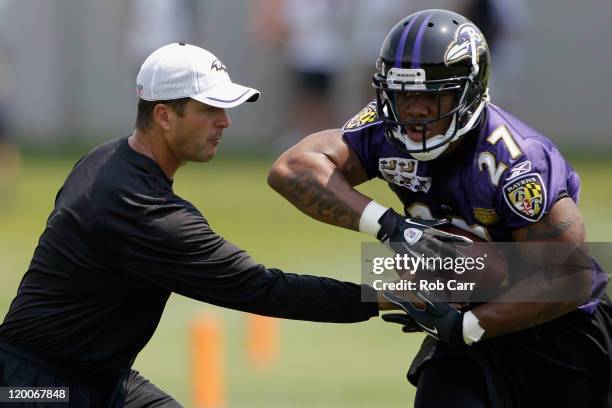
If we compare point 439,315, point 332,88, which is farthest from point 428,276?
point 332,88

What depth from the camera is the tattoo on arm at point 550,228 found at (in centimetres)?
566

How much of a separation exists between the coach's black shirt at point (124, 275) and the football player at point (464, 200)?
1.26 feet

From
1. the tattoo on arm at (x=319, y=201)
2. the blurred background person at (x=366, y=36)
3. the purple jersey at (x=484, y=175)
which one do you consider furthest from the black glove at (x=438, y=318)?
the blurred background person at (x=366, y=36)

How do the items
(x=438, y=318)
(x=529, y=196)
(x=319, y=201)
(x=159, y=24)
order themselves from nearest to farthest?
(x=529, y=196) → (x=438, y=318) → (x=319, y=201) → (x=159, y=24)

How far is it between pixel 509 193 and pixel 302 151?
0.99 m

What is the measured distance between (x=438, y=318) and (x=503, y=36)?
49.7 feet

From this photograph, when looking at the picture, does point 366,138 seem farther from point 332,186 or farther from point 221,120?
point 221,120

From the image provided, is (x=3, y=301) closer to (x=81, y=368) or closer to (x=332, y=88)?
(x=81, y=368)

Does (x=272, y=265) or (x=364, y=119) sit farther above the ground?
(x=364, y=119)

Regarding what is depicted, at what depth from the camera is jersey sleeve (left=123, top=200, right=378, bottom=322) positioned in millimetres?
5793

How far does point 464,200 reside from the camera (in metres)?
5.87

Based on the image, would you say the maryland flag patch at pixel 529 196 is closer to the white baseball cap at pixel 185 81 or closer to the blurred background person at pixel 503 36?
the white baseball cap at pixel 185 81

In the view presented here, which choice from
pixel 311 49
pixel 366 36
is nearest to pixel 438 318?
pixel 311 49

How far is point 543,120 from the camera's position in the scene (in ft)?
74.1
